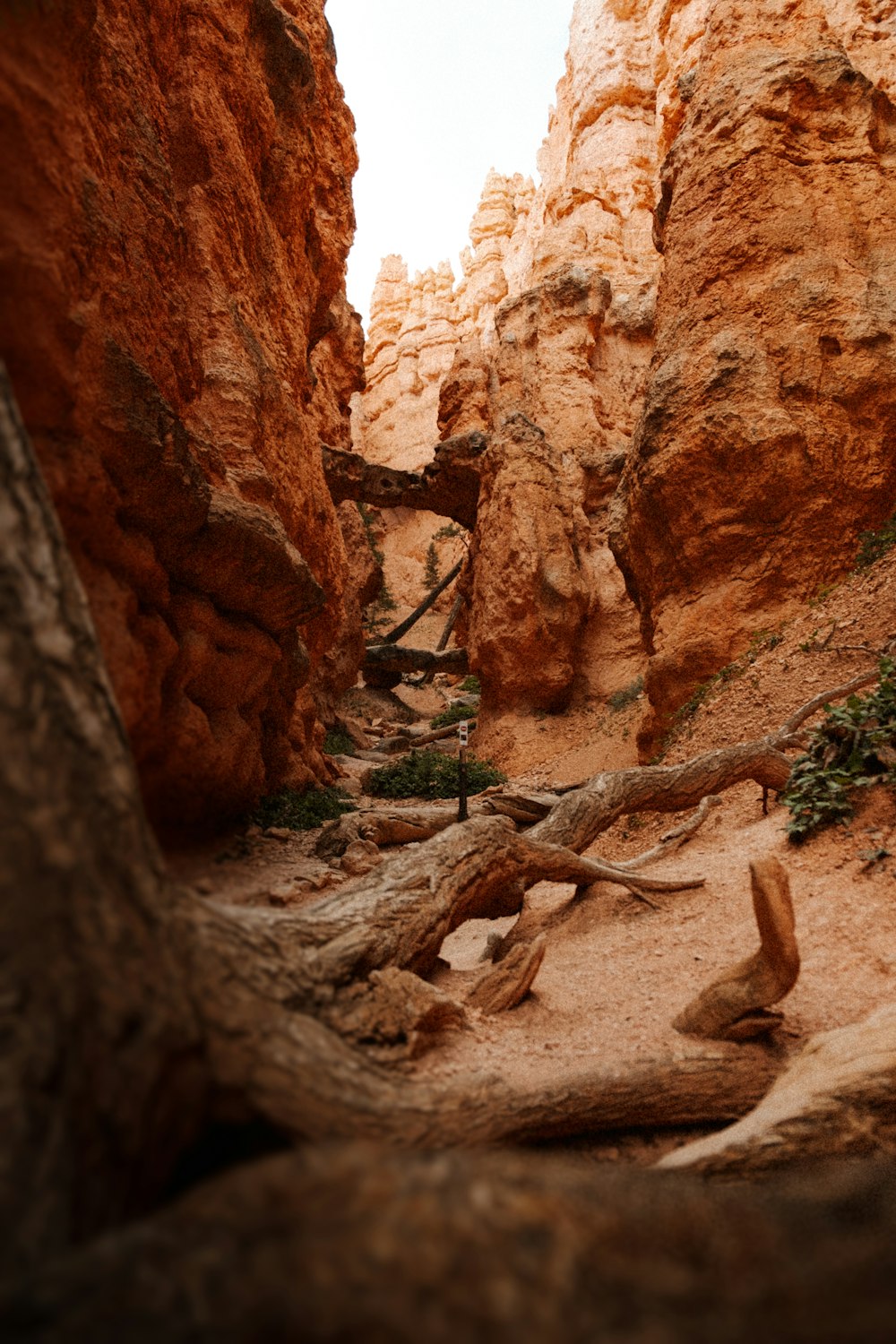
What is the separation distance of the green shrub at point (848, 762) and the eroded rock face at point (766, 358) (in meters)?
4.12

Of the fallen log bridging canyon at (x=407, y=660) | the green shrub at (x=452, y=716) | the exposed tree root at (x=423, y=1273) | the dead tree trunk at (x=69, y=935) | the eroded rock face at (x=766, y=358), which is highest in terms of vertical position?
the eroded rock face at (x=766, y=358)

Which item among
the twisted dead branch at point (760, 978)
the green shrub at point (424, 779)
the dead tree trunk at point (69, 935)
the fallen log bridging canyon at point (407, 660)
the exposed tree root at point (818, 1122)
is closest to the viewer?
the dead tree trunk at point (69, 935)

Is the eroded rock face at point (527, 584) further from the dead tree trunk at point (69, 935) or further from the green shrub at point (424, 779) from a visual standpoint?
the dead tree trunk at point (69, 935)

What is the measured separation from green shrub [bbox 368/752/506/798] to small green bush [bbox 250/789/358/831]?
2245 millimetres

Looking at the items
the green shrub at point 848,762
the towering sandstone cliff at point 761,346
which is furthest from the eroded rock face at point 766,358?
the green shrub at point 848,762

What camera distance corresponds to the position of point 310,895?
3115 millimetres

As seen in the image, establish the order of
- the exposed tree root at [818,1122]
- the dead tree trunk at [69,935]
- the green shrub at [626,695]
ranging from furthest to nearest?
the green shrub at [626,695]
the exposed tree root at [818,1122]
the dead tree trunk at [69,935]

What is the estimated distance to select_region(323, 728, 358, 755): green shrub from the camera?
44.9 ft

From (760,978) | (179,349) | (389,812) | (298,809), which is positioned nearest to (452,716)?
(389,812)

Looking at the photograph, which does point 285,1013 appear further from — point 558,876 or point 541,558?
point 541,558

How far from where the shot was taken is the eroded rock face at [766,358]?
8.19 metres

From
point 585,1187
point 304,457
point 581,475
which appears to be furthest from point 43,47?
point 581,475

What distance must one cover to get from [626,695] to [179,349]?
1069 centimetres

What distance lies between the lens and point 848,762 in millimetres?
4500
